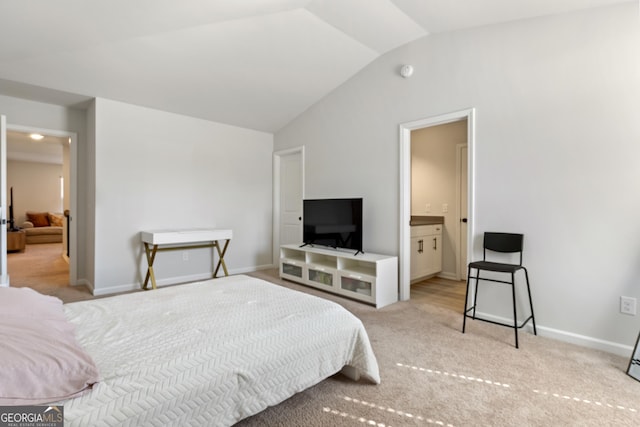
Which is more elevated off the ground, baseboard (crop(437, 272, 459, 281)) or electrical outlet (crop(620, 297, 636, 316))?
electrical outlet (crop(620, 297, 636, 316))

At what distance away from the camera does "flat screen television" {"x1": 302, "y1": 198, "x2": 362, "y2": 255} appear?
148 inches

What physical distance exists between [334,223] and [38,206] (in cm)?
1009

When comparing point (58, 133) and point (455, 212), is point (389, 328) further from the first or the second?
point (58, 133)

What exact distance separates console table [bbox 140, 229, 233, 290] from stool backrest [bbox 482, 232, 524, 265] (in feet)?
10.2

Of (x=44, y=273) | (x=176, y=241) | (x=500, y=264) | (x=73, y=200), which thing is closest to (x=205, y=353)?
(x=500, y=264)

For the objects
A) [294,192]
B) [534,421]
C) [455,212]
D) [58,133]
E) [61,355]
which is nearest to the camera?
[61,355]

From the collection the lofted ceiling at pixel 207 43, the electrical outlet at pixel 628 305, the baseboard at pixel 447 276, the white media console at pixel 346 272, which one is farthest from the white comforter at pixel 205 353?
the baseboard at pixel 447 276

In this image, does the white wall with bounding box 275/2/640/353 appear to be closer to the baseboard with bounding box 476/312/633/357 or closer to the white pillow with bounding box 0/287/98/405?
the baseboard with bounding box 476/312/633/357

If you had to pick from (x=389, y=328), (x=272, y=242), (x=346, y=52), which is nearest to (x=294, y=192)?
(x=272, y=242)

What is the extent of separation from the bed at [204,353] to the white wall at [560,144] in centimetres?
184

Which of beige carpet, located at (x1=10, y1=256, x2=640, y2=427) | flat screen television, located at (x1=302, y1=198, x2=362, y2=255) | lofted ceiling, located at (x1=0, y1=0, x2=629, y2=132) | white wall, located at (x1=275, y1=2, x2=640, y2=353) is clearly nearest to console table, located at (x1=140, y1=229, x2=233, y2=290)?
flat screen television, located at (x1=302, y1=198, x2=362, y2=255)

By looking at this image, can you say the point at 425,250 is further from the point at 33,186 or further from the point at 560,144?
the point at 33,186

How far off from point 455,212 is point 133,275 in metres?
4.44

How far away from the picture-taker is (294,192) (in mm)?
5020
